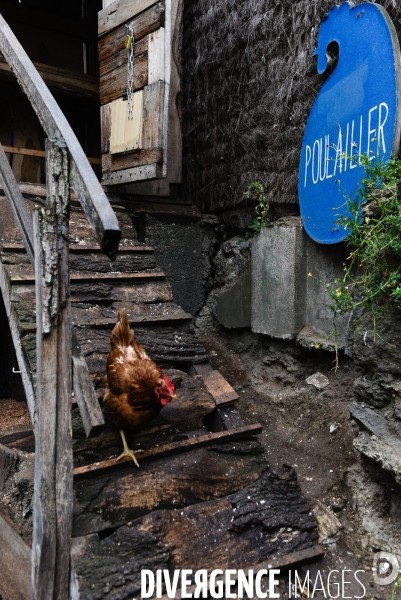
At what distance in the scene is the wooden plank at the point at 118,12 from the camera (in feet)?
11.8

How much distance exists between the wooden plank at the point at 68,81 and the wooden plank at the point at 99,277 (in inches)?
112

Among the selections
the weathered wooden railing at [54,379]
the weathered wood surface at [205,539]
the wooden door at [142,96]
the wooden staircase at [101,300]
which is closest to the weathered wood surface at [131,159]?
the wooden door at [142,96]

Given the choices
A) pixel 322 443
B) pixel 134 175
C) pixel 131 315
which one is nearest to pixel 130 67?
pixel 134 175

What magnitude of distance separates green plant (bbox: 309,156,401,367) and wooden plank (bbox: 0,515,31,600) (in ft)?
6.43

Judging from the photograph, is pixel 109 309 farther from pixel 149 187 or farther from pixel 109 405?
pixel 149 187

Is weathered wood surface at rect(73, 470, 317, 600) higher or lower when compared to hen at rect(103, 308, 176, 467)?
lower

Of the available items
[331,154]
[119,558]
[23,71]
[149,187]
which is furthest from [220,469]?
[149,187]

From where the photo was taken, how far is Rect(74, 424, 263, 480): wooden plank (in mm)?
2010

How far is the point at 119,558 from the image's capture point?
1.83 m

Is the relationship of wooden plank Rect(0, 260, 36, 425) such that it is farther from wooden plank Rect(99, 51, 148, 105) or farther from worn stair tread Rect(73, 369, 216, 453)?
wooden plank Rect(99, 51, 148, 105)

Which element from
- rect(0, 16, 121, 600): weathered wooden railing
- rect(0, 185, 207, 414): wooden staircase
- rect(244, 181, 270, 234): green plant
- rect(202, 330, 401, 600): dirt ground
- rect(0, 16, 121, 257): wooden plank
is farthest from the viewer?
rect(244, 181, 270, 234): green plant

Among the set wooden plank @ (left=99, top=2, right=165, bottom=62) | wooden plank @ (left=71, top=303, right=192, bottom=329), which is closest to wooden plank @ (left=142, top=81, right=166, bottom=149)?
wooden plank @ (left=99, top=2, right=165, bottom=62)

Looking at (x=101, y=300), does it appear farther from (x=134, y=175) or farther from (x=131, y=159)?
(x=131, y=159)

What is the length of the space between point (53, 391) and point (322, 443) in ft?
5.65
